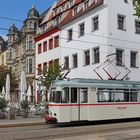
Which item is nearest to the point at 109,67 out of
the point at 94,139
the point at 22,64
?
the point at 94,139

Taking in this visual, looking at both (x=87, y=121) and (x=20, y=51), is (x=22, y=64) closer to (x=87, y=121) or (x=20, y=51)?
(x=20, y=51)

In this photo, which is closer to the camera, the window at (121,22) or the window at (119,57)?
the window at (119,57)

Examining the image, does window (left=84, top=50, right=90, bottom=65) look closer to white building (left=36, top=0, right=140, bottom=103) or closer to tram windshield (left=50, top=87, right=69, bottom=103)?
white building (left=36, top=0, right=140, bottom=103)

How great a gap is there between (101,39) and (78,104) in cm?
1595

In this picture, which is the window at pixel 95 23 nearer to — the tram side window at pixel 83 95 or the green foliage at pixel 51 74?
the green foliage at pixel 51 74

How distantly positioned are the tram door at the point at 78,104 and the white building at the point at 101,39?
11191mm

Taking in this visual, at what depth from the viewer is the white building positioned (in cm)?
3797

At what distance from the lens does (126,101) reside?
26156mm

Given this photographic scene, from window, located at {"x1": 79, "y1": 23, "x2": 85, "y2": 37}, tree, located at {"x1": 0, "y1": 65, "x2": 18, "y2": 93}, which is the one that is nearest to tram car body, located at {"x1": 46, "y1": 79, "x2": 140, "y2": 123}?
window, located at {"x1": 79, "y1": 23, "x2": 85, "y2": 37}

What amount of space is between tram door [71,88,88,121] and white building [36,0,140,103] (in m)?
11.2

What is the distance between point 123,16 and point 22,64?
2988 cm

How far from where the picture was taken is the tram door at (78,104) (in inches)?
910

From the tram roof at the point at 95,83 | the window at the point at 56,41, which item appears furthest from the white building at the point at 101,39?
the tram roof at the point at 95,83

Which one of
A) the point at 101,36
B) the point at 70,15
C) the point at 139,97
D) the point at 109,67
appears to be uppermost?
the point at 70,15
